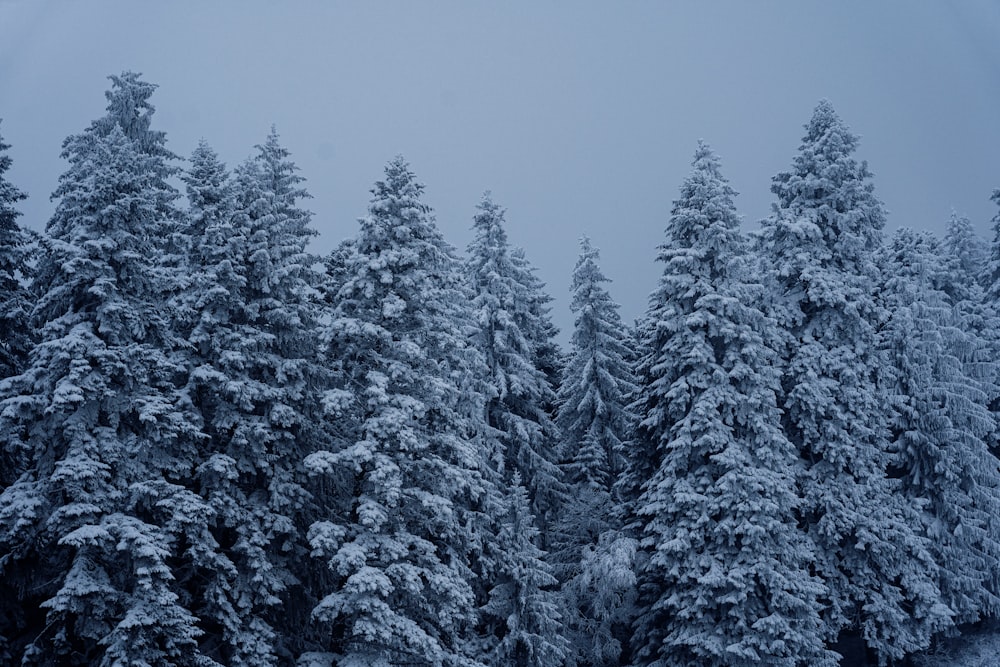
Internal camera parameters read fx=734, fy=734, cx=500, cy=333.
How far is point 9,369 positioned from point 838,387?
25378mm

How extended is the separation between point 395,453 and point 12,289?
454 inches

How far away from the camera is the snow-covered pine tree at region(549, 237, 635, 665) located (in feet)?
86.6

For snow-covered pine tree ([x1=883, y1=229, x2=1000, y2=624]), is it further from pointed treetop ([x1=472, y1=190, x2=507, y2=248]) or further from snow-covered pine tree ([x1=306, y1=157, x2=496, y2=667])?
snow-covered pine tree ([x1=306, y1=157, x2=496, y2=667])

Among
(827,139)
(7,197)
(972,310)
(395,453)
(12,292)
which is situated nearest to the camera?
(395,453)

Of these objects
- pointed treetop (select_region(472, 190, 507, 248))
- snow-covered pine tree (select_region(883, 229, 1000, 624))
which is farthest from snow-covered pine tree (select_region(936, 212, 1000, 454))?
pointed treetop (select_region(472, 190, 507, 248))

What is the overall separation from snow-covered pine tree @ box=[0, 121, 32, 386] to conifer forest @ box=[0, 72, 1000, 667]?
0.09m

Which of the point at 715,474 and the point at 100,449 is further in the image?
the point at 715,474

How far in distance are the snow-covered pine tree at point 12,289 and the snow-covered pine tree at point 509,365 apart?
1521cm

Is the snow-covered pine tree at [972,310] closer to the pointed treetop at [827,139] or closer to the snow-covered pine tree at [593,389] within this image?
the pointed treetop at [827,139]

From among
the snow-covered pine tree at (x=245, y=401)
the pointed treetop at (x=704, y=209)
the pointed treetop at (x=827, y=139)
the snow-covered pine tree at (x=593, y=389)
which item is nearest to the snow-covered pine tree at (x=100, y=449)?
the snow-covered pine tree at (x=245, y=401)

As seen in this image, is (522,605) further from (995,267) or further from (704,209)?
(995,267)

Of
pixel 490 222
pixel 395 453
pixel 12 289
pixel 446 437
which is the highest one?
pixel 490 222

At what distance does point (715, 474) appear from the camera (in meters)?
23.8

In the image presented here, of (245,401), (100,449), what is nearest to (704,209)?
(245,401)
